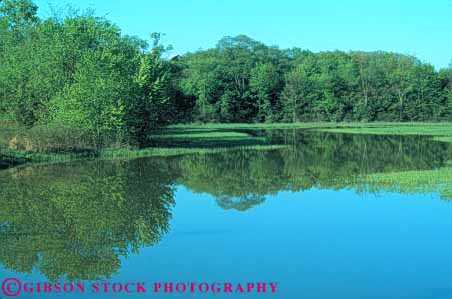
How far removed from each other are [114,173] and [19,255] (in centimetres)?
1194

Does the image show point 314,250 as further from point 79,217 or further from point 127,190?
point 127,190

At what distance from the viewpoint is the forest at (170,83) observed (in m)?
30.2

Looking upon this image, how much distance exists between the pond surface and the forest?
671cm

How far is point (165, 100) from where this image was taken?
1337 inches

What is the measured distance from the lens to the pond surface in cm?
945

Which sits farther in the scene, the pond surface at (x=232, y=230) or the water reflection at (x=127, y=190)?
the water reflection at (x=127, y=190)

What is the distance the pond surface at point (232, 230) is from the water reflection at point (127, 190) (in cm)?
5

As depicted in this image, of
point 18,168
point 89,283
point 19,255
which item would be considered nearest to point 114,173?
point 18,168

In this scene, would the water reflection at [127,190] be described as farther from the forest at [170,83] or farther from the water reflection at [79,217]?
the forest at [170,83]

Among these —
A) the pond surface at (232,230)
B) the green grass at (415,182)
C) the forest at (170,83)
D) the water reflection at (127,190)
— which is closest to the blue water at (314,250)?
the pond surface at (232,230)

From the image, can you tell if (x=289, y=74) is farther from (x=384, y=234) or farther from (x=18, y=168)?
(x=384, y=234)

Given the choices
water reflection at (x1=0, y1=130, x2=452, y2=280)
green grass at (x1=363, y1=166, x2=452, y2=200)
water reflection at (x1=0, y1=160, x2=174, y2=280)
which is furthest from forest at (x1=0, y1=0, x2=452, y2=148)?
green grass at (x1=363, y1=166, x2=452, y2=200)

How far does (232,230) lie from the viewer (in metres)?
13.1

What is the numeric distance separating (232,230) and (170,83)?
46531mm
